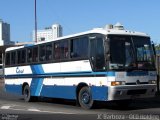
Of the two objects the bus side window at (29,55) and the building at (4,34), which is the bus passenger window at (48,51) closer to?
the bus side window at (29,55)

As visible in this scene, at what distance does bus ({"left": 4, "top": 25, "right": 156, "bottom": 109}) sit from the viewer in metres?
16.2

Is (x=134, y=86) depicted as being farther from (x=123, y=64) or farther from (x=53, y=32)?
(x=53, y=32)

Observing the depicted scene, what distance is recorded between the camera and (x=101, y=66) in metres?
16.5

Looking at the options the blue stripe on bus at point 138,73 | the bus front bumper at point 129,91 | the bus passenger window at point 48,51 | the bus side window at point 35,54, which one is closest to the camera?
the bus front bumper at point 129,91

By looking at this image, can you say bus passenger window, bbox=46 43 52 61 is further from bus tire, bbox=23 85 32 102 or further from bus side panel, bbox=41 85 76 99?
bus tire, bbox=23 85 32 102

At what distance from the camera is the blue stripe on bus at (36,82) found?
21.4 metres

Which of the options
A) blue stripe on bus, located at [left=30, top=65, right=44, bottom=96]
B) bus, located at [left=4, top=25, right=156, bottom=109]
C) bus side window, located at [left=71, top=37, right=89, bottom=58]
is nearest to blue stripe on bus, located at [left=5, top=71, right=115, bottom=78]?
bus, located at [left=4, top=25, right=156, bottom=109]

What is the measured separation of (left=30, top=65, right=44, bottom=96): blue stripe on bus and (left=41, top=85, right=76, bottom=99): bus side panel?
43 cm

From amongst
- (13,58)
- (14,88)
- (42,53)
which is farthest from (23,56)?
(42,53)

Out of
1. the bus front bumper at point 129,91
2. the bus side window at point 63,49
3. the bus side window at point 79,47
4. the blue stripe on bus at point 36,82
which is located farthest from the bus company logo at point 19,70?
the bus front bumper at point 129,91

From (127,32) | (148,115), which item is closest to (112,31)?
(127,32)

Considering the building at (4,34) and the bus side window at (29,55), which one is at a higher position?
the building at (4,34)

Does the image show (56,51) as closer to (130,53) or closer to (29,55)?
(29,55)

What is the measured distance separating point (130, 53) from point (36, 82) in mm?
6976
